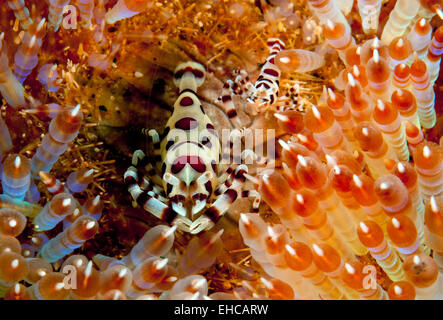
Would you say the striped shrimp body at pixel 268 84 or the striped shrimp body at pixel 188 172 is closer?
the striped shrimp body at pixel 188 172

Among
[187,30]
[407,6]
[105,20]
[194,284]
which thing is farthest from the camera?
[187,30]

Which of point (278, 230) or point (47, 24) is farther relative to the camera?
point (47, 24)

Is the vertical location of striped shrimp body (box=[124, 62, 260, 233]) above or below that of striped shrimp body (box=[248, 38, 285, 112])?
below

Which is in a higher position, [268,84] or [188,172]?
[268,84]

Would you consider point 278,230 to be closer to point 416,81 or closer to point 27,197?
point 416,81

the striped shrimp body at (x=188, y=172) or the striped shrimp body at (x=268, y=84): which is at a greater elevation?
the striped shrimp body at (x=268, y=84)

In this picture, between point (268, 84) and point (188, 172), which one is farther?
point (268, 84)

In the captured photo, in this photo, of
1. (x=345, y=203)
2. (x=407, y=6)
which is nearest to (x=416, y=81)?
(x=407, y=6)

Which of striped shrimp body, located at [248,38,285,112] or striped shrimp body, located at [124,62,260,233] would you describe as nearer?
striped shrimp body, located at [124,62,260,233]
